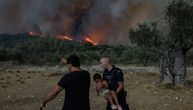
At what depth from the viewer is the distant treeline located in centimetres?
8369

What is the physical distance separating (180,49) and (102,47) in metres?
117

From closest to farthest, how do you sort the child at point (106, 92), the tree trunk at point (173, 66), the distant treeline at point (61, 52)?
1. the child at point (106, 92)
2. the tree trunk at point (173, 66)
3. the distant treeline at point (61, 52)

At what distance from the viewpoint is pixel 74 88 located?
30.7 feet

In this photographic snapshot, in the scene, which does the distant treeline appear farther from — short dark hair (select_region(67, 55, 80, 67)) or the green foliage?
short dark hair (select_region(67, 55, 80, 67))

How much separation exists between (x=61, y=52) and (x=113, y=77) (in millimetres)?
106434

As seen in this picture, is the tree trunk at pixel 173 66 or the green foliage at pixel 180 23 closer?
the tree trunk at pixel 173 66

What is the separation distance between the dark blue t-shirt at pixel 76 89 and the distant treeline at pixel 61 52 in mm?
41542

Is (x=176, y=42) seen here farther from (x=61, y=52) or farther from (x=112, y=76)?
(x=61, y=52)

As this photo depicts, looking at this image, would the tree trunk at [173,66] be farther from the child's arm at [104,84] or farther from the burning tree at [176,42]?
the child's arm at [104,84]

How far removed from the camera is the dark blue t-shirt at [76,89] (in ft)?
30.5

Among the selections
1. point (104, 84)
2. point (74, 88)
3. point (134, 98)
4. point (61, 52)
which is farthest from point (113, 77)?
point (61, 52)

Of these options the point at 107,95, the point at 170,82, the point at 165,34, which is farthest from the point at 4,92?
the point at 107,95

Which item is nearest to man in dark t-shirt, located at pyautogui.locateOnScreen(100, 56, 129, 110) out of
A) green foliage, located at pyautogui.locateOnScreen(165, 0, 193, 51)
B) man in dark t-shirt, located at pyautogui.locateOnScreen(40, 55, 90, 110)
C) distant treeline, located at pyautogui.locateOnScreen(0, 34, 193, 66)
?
man in dark t-shirt, located at pyautogui.locateOnScreen(40, 55, 90, 110)

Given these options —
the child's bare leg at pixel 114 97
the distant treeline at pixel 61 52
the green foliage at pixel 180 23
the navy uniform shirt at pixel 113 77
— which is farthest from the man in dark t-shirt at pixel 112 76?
the distant treeline at pixel 61 52
